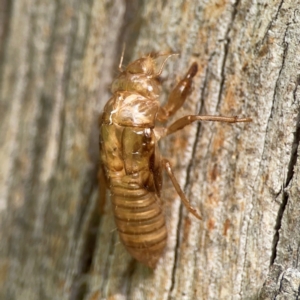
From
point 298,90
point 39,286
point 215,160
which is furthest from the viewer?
point 39,286

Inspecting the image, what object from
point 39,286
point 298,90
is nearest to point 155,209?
point 298,90

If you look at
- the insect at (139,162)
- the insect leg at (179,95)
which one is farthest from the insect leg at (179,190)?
the insect leg at (179,95)

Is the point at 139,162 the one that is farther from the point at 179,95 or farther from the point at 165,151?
the point at 179,95

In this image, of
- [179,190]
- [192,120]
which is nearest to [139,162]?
[179,190]

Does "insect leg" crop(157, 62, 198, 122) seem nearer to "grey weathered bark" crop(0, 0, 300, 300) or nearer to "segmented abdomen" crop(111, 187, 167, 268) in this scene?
"grey weathered bark" crop(0, 0, 300, 300)

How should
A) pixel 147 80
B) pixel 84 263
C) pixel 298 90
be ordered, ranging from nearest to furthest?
pixel 298 90, pixel 147 80, pixel 84 263

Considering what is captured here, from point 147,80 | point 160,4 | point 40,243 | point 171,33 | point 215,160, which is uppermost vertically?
point 160,4

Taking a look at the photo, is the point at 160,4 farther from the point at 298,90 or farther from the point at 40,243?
the point at 40,243

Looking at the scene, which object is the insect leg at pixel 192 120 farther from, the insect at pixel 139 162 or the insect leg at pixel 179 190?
the insect leg at pixel 179 190
